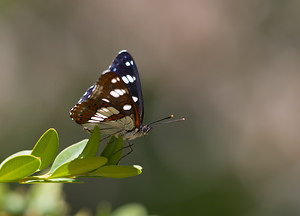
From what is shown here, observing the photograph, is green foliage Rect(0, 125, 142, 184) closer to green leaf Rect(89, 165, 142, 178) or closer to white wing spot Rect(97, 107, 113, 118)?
green leaf Rect(89, 165, 142, 178)

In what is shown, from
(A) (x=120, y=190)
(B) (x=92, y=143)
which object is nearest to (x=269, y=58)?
(A) (x=120, y=190)

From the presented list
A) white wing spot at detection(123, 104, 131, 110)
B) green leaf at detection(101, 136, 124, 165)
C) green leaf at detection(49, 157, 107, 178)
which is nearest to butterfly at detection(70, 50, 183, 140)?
white wing spot at detection(123, 104, 131, 110)

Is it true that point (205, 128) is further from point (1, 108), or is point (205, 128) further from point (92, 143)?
point (92, 143)

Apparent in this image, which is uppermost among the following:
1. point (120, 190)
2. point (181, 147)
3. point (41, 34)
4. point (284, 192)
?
point (41, 34)

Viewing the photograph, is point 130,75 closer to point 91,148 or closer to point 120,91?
point 120,91

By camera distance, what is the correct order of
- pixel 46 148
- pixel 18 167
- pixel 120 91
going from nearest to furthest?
pixel 18 167
pixel 46 148
pixel 120 91

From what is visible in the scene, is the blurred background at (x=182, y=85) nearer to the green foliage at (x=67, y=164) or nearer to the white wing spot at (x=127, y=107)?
the white wing spot at (x=127, y=107)

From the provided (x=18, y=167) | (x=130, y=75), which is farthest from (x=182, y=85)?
(x=18, y=167)
